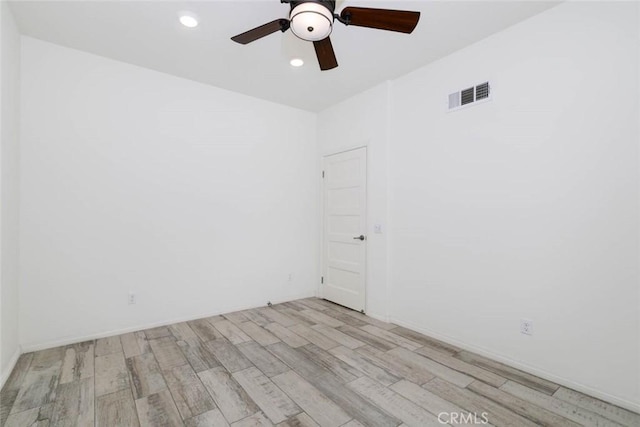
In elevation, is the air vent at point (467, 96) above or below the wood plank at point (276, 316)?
above

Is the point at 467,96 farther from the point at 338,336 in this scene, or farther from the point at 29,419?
the point at 29,419

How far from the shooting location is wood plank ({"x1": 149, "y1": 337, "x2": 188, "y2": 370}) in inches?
99.0

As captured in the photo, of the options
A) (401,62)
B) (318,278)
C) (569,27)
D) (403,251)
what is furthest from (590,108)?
(318,278)

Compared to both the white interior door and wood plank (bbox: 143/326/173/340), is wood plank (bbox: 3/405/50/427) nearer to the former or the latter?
wood plank (bbox: 143/326/173/340)

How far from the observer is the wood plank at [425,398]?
192 cm

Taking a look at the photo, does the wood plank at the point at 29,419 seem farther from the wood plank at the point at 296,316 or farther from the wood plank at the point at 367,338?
the wood plank at the point at 367,338

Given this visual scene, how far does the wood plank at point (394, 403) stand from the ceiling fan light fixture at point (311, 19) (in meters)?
2.53

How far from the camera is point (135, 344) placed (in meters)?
2.87

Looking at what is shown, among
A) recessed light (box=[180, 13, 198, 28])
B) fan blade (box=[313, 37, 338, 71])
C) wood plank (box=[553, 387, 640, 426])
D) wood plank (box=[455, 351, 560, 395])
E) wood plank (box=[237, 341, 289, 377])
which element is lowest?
wood plank (box=[237, 341, 289, 377])

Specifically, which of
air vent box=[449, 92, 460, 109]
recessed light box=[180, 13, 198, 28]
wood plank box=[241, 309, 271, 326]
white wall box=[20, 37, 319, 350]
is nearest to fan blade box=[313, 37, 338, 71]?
recessed light box=[180, 13, 198, 28]

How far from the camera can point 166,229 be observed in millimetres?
3379

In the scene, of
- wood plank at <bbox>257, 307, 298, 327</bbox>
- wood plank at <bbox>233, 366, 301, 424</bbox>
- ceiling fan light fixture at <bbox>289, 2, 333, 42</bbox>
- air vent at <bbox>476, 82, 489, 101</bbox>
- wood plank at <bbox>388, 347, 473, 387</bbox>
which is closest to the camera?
ceiling fan light fixture at <bbox>289, 2, 333, 42</bbox>

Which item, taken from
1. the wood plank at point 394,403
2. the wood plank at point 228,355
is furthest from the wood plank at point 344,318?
the wood plank at point 228,355

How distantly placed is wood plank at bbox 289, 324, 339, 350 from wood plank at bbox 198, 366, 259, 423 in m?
0.93
